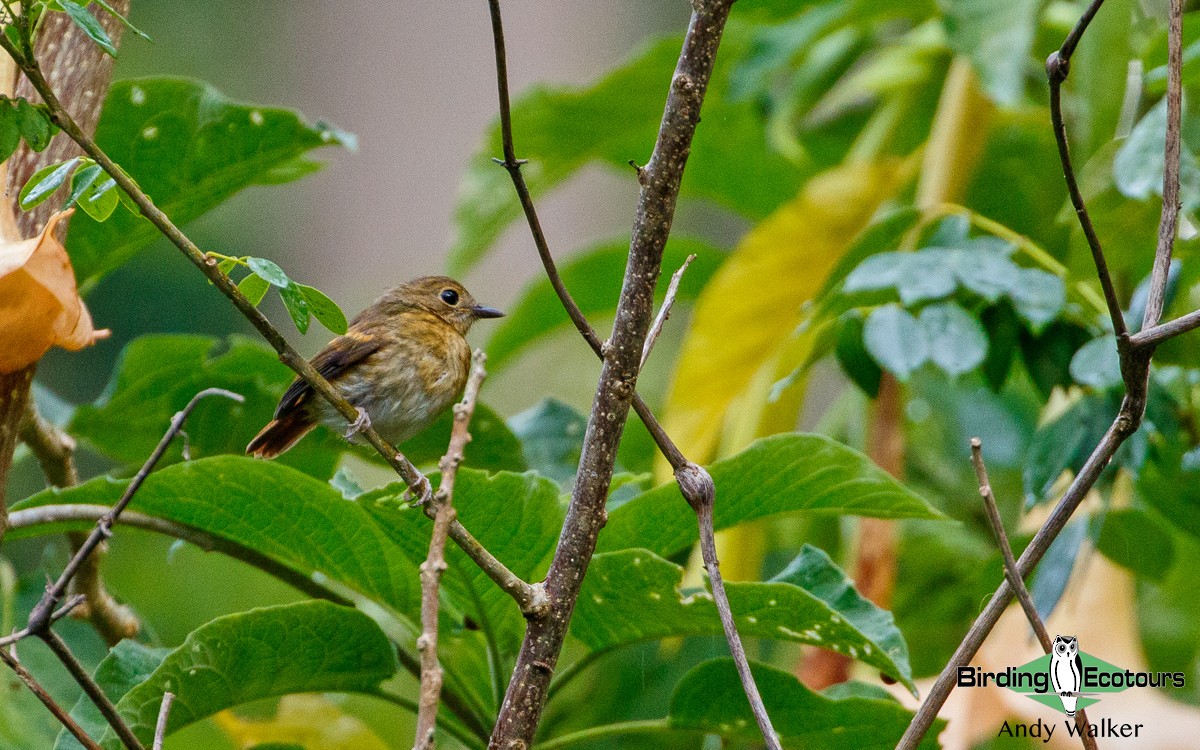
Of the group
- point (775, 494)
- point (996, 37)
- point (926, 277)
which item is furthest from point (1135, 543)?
point (996, 37)

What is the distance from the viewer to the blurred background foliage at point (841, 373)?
155 cm

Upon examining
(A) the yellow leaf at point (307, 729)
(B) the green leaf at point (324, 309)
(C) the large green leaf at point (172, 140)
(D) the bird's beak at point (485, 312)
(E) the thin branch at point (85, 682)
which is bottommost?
(E) the thin branch at point (85, 682)

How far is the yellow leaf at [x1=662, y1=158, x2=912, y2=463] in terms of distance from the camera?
2.30 meters

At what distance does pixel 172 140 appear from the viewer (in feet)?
5.79

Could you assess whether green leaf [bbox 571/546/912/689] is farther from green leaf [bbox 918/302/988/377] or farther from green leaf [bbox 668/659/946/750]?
green leaf [bbox 918/302/988/377]

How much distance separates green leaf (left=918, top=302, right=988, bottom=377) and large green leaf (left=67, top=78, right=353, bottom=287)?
0.88m

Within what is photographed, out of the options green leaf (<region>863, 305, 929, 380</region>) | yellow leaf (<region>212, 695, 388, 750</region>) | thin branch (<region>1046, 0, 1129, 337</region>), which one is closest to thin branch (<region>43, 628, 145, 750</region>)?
yellow leaf (<region>212, 695, 388, 750</region>)

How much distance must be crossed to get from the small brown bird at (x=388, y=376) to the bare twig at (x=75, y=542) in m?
0.33

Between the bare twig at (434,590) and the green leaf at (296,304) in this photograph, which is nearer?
the bare twig at (434,590)

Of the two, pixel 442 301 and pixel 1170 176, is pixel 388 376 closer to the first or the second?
pixel 442 301

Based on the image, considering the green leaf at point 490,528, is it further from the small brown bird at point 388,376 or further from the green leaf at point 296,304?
the small brown bird at point 388,376

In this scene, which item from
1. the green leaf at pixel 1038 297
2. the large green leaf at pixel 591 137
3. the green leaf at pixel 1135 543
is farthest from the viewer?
the large green leaf at pixel 591 137

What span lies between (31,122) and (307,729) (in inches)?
43.9

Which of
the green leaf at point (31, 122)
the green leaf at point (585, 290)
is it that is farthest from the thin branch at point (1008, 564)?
the green leaf at point (585, 290)
